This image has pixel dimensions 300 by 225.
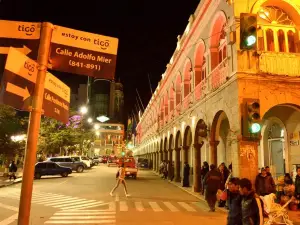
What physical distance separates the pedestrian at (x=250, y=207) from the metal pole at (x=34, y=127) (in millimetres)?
3100

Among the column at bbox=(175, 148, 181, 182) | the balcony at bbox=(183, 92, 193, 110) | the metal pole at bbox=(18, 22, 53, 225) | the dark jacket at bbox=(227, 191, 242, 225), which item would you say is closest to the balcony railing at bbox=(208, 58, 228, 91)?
the balcony at bbox=(183, 92, 193, 110)

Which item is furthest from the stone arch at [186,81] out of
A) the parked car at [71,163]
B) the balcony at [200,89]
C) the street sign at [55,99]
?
the parked car at [71,163]

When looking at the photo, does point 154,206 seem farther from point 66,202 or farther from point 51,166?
point 51,166

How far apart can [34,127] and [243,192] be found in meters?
3.25

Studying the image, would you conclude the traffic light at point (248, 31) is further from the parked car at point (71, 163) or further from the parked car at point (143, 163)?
the parked car at point (143, 163)

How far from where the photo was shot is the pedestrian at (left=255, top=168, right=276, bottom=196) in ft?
36.9

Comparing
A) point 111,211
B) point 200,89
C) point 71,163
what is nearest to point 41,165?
point 71,163

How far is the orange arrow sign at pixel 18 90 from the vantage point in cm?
373

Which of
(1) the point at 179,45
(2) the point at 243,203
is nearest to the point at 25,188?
(2) the point at 243,203

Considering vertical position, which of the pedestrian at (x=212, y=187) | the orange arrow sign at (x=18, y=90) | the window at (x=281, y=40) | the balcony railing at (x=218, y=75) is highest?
the window at (x=281, y=40)

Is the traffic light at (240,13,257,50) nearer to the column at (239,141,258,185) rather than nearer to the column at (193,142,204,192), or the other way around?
the column at (239,141,258,185)

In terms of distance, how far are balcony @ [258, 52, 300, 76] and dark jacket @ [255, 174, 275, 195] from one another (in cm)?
434

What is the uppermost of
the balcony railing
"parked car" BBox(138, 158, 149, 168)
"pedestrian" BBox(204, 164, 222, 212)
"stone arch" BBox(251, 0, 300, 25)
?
"stone arch" BBox(251, 0, 300, 25)

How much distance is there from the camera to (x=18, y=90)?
383cm
